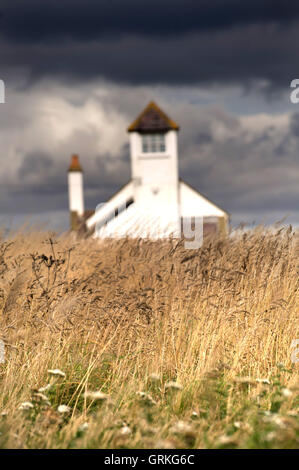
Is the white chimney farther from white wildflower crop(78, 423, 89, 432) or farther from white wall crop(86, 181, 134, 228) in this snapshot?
white wildflower crop(78, 423, 89, 432)

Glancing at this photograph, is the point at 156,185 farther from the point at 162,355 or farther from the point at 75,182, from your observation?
→ the point at 162,355

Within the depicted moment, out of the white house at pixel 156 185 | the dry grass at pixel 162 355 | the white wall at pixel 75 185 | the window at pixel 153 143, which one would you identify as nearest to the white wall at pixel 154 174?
the white house at pixel 156 185

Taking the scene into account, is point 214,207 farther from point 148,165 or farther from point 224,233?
point 224,233

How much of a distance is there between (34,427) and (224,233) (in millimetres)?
5409

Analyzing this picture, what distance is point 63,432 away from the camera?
3369 millimetres

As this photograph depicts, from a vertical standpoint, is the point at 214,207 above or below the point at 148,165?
below

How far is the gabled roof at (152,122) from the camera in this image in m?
33.2

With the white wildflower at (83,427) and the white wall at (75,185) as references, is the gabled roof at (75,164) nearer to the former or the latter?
the white wall at (75,185)

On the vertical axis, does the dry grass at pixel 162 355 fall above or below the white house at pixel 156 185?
below

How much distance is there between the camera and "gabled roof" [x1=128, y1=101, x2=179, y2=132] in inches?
1305

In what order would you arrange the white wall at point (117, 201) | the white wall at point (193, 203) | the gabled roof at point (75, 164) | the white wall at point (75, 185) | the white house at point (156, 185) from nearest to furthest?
the white house at point (156, 185) → the white wall at point (117, 201) → the white wall at point (193, 203) → the white wall at point (75, 185) → the gabled roof at point (75, 164)

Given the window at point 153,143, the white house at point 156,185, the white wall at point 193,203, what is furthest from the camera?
the white wall at point 193,203

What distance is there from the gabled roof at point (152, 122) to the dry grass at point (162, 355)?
2670 cm
